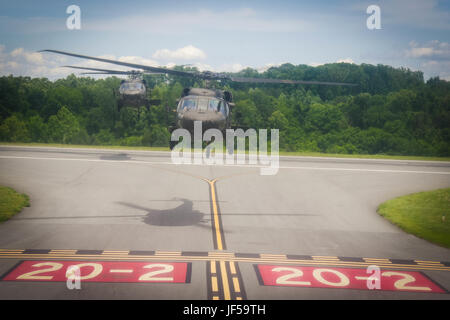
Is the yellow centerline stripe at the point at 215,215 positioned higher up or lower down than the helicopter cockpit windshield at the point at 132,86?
Result: lower down

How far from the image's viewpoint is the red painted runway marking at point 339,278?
1405cm

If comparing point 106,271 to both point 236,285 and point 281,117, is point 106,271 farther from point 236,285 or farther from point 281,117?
point 281,117

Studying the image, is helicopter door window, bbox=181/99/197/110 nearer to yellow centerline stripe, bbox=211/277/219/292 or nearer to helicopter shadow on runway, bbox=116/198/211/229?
helicopter shadow on runway, bbox=116/198/211/229

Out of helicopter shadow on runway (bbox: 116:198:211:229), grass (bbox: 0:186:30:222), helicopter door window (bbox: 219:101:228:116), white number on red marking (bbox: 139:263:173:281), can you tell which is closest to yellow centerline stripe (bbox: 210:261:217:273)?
white number on red marking (bbox: 139:263:173:281)

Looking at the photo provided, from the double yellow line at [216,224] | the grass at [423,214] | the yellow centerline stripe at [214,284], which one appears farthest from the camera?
the grass at [423,214]

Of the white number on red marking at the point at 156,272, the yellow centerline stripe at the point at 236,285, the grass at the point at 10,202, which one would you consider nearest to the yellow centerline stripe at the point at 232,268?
the yellow centerline stripe at the point at 236,285

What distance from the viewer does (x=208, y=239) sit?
18703 millimetres

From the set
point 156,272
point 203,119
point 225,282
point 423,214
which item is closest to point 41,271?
point 156,272

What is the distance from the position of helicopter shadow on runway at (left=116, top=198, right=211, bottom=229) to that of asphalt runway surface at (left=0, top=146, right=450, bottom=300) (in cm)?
6

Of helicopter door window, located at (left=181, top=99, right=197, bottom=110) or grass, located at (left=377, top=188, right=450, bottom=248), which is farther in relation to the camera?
helicopter door window, located at (left=181, top=99, right=197, bottom=110)

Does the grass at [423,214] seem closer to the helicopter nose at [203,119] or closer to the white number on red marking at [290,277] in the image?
the white number on red marking at [290,277]

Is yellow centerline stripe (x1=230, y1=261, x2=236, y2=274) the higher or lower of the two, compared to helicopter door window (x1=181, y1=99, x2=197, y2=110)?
lower

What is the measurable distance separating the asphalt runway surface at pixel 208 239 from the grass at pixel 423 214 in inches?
34.5

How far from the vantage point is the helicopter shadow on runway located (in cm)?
2124
